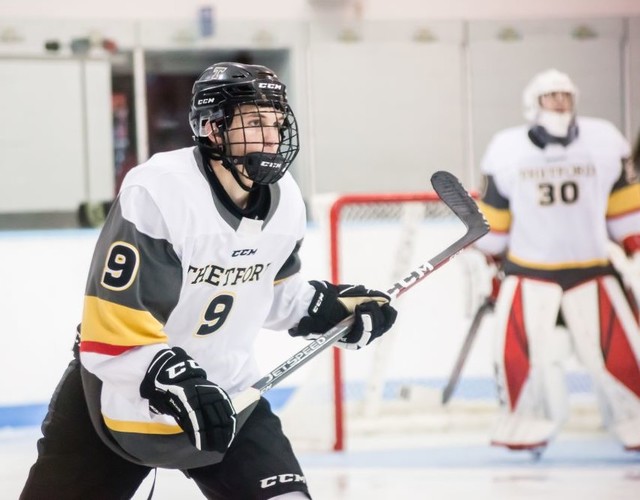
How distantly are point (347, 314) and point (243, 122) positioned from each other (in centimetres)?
41

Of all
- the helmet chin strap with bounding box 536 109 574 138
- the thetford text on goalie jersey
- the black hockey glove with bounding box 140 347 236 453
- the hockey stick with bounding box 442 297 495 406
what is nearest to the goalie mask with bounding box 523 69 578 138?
the helmet chin strap with bounding box 536 109 574 138

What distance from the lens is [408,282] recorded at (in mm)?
2178

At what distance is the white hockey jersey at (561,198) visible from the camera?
3.68 m

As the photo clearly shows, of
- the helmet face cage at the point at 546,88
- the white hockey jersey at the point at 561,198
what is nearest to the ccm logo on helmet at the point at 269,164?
the white hockey jersey at the point at 561,198

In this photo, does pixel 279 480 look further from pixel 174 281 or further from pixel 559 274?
pixel 559 274

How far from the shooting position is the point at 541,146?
3.69 metres

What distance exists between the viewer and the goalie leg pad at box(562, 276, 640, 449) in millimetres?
3705

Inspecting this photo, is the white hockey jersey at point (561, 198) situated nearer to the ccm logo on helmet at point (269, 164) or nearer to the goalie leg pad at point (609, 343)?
the goalie leg pad at point (609, 343)

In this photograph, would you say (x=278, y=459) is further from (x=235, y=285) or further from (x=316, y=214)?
(x=316, y=214)

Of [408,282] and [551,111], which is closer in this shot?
[408,282]

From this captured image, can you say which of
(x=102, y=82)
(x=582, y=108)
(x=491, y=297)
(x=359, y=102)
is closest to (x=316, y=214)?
(x=491, y=297)

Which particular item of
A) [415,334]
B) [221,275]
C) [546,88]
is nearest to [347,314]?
[221,275]

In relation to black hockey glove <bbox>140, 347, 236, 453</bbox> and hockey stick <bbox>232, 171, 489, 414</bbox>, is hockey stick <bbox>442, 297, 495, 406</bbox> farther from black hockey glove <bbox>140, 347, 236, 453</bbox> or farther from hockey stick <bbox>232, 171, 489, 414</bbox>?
black hockey glove <bbox>140, 347, 236, 453</bbox>

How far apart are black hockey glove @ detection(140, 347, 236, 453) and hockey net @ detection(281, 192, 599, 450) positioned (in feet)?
7.85
